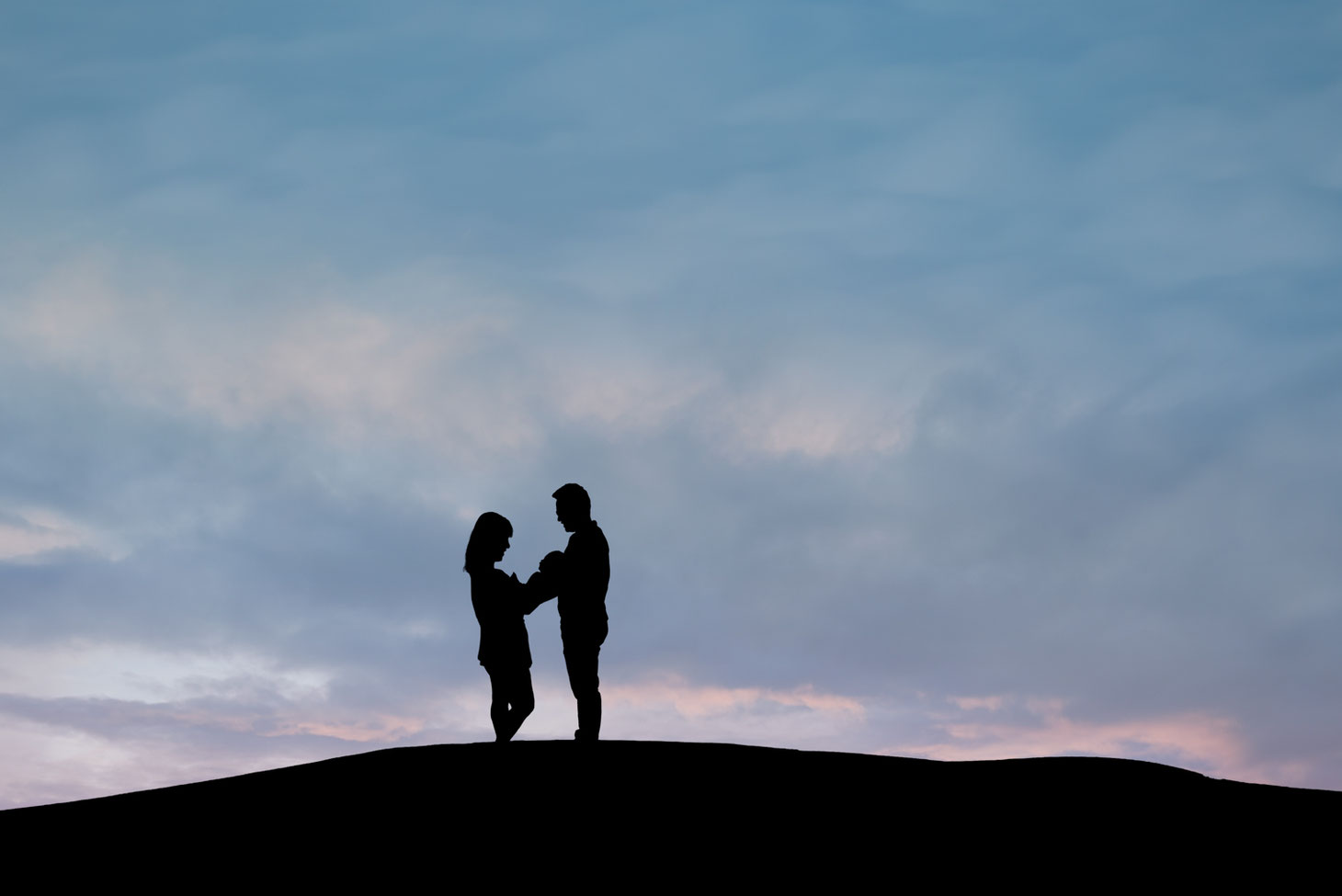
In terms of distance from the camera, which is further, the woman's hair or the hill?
the woman's hair

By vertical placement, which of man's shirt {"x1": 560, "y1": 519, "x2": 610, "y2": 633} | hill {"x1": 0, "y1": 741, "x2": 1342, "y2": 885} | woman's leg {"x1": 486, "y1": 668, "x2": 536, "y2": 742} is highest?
man's shirt {"x1": 560, "y1": 519, "x2": 610, "y2": 633}

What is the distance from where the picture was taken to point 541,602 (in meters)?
15.0

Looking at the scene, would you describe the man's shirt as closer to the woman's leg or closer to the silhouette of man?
the silhouette of man

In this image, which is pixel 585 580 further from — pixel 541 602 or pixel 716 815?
pixel 716 815

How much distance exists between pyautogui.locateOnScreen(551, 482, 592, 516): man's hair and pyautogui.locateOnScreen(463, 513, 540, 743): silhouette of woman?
0.85 metres

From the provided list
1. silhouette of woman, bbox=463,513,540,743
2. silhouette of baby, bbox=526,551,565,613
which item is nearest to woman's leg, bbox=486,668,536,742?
silhouette of woman, bbox=463,513,540,743

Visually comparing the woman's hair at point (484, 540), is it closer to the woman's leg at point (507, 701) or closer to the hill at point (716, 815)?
the woman's leg at point (507, 701)

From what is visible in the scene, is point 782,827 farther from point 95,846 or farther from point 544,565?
point 95,846

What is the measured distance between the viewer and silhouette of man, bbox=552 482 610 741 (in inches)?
572

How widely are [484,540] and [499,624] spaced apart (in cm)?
103

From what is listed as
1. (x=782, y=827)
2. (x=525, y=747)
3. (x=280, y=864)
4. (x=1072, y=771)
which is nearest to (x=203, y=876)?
(x=280, y=864)

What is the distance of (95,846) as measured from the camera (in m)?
12.1

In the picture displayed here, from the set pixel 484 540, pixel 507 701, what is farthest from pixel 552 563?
pixel 507 701

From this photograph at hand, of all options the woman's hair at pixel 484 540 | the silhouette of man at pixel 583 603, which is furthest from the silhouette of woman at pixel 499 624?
the silhouette of man at pixel 583 603
